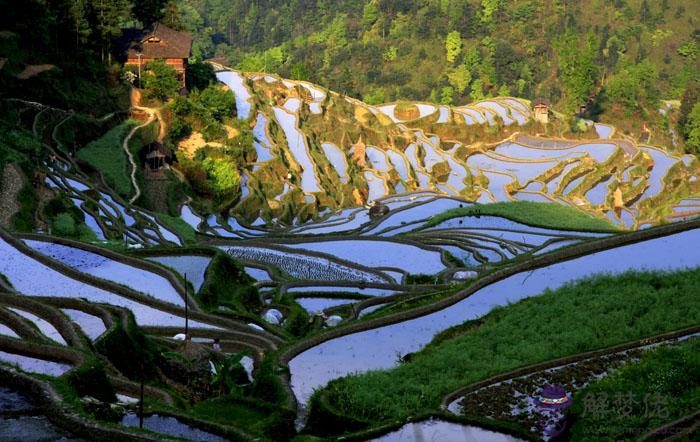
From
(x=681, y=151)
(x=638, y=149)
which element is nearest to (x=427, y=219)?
(x=638, y=149)

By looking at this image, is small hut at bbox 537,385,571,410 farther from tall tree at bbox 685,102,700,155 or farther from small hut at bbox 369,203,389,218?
tall tree at bbox 685,102,700,155

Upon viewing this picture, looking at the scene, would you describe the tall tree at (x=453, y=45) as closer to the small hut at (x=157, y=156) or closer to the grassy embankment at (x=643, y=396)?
the small hut at (x=157, y=156)

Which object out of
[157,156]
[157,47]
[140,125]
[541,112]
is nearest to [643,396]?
[157,156]

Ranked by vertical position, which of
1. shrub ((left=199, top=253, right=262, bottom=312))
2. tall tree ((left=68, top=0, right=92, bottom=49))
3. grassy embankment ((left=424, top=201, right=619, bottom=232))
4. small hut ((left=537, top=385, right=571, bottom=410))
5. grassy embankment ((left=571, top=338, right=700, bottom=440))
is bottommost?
grassy embankment ((left=424, top=201, right=619, bottom=232))

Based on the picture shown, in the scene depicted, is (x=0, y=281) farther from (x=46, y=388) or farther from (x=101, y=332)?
(x=46, y=388)

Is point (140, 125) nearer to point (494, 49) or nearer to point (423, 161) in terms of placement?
point (423, 161)

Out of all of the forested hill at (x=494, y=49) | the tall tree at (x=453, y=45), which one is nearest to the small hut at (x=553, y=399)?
the forested hill at (x=494, y=49)

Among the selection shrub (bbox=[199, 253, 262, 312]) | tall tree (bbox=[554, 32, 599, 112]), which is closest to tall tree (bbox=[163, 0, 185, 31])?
shrub (bbox=[199, 253, 262, 312])
